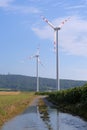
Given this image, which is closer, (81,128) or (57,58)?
(81,128)

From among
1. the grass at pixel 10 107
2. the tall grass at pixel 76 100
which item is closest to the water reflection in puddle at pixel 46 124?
the grass at pixel 10 107

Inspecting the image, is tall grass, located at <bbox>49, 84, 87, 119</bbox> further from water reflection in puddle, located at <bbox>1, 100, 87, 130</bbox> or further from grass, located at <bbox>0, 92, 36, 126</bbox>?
water reflection in puddle, located at <bbox>1, 100, 87, 130</bbox>

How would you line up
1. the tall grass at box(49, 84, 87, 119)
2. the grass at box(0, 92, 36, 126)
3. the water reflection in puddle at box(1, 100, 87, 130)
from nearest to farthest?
1. the water reflection in puddle at box(1, 100, 87, 130)
2. the grass at box(0, 92, 36, 126)
3. the tall grass at box(49, 84, 87, 119)

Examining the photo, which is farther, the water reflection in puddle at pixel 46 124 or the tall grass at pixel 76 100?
the tall grass at pixel 76 100

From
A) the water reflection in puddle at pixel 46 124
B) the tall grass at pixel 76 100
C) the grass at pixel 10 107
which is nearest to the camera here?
the water reflection in puddle at pixel 46 124

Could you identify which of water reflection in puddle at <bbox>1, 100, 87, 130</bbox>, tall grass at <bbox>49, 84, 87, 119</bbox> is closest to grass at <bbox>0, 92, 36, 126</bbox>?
water reflection in puddle at <bbox>1, 100, 87, 130</bbox>

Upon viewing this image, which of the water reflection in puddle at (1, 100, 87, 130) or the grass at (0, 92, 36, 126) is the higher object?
the water reflection in puddle at (1, 100, 87, 130)

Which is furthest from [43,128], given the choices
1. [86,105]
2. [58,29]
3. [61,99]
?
[58,29]

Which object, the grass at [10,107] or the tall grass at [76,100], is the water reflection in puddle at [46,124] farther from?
the tall grass at [76,100]

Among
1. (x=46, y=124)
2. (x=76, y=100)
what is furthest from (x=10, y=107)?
(x=46, y=124)

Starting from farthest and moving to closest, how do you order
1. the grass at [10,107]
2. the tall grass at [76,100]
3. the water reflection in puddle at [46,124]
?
the tall grass at [76,100], the grass at [10,107], the water reflection in puddle at [46,124]

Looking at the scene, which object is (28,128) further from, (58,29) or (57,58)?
(58,29)

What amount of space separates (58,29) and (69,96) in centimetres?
2085

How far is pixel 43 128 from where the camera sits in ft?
83.6
